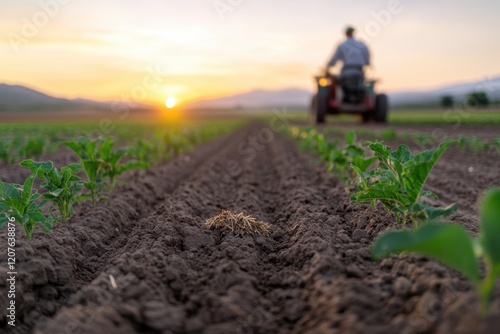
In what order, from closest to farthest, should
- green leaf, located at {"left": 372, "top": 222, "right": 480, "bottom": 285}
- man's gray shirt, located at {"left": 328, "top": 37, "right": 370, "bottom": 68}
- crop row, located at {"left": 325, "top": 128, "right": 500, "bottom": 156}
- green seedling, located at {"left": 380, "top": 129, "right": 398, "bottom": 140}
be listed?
green leaf, located at {"left": 372, "top": 222, "right": 480, "bottom": 285}
crop row, located at {"left": 325, "top": 128, "right": 500, "bottom": 156}
green seedling, located at {"left": 380, "top": 129, "right": 398, "bottom": 140}
man's gray shirt, located at {"left": 328, "top": 37, "right": 370, "bottom": 68}

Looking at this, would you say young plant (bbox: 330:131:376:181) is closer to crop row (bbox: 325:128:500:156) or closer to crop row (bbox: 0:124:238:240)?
crop row (bbox: 0:124:238:240)

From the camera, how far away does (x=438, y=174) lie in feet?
25.2

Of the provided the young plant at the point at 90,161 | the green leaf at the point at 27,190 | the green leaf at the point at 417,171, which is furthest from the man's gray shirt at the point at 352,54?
the green leaf at the point at 27,190

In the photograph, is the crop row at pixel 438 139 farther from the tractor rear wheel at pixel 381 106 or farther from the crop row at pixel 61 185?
the crop row at pixel 61 185

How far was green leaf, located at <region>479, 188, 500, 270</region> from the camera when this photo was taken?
6.21 feet

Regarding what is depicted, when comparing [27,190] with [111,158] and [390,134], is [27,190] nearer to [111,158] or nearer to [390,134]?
[111,158]

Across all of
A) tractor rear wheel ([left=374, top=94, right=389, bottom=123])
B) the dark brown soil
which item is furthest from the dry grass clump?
tractor rear wheel ([left=374, top=94, right=389, bottom=123])

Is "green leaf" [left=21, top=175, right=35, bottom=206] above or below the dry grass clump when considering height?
above

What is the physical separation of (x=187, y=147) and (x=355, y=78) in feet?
21.8

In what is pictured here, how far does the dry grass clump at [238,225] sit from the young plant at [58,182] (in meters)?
1.33

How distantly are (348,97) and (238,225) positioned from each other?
13.7 meters

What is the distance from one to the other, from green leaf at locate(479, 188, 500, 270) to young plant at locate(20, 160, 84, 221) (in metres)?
3.39

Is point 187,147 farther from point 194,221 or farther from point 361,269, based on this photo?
point 361,269

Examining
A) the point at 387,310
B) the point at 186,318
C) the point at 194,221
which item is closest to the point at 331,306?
the point at 387,310
